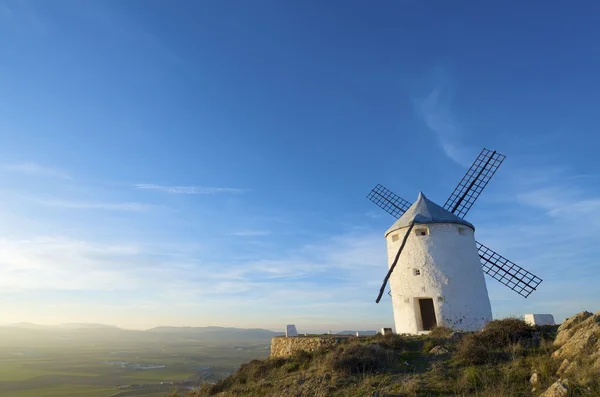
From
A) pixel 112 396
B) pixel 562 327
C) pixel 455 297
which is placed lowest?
pixel 112 396

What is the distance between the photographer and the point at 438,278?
15844mm

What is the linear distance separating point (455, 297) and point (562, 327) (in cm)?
630

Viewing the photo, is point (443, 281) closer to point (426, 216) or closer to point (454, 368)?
point (426, 216)

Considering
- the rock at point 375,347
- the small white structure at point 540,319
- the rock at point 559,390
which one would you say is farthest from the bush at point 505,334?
the rock at point 559,390

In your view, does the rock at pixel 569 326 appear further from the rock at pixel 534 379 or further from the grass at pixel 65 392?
the grass at pixel 65 392

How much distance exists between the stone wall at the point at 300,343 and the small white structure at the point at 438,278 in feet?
12.2

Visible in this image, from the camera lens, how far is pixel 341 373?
368 inches

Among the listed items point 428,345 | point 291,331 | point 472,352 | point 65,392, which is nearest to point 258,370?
point 291,331

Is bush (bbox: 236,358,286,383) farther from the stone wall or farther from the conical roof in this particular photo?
the conical roof

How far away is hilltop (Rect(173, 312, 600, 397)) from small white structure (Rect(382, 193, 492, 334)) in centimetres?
389

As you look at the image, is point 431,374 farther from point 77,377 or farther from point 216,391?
point 77,377

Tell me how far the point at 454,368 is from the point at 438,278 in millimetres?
7695

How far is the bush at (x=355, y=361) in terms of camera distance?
943cm

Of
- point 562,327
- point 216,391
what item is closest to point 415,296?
point 562,327
